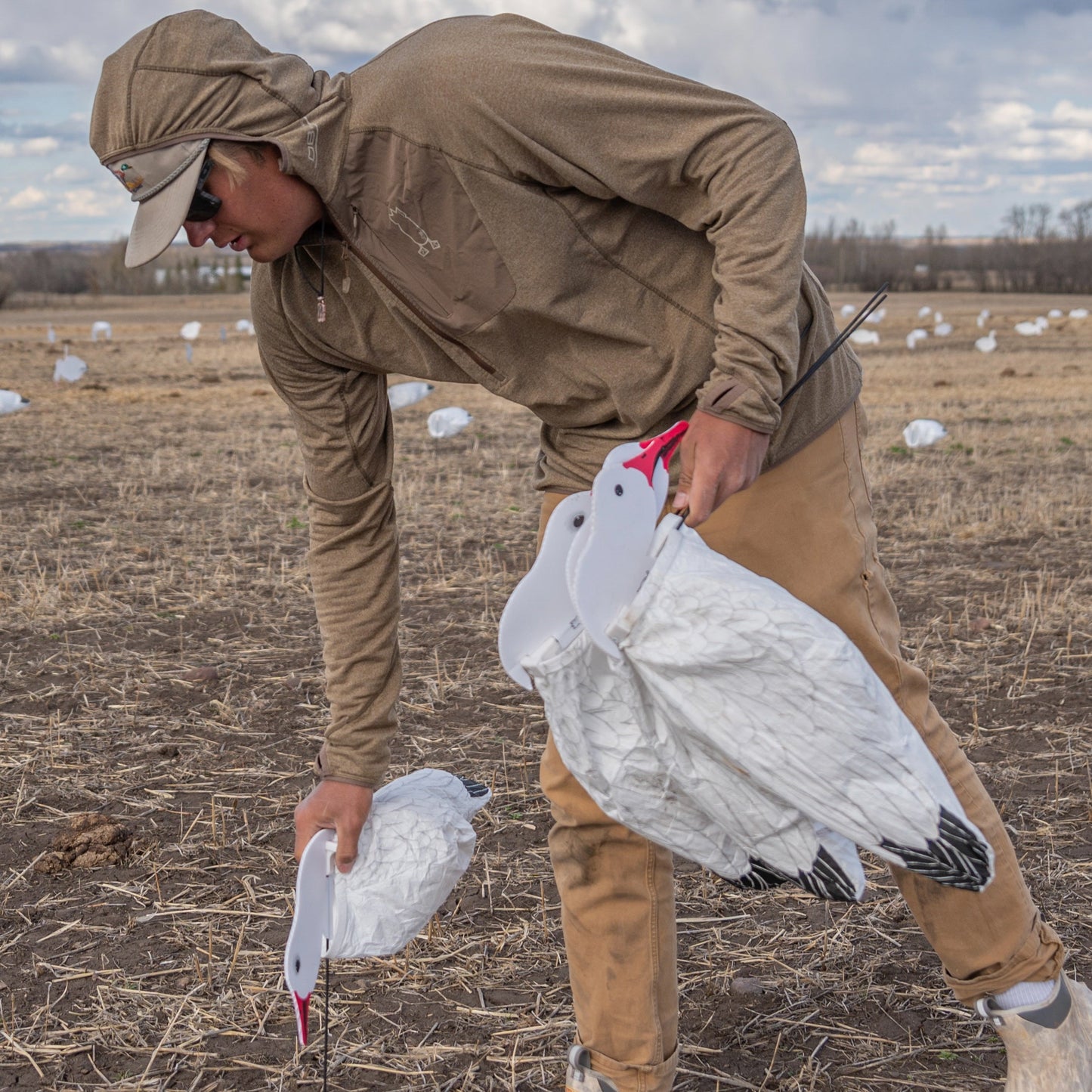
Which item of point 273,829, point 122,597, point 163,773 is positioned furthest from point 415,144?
point 122,597

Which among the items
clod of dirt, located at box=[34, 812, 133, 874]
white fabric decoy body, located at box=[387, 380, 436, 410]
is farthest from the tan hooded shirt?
white fabric decoy body, located at box=[387, 380, 436, 410]

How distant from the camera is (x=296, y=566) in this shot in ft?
22.8

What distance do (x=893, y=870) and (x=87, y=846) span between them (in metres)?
2.40

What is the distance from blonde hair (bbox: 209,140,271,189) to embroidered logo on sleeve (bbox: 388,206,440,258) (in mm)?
245

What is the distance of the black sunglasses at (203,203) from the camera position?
2092 millimetres

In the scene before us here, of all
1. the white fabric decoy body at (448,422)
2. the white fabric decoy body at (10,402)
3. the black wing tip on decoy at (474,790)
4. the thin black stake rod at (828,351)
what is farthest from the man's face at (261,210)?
the white fabric decoy body at (10,402)

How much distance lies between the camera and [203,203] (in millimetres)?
2117

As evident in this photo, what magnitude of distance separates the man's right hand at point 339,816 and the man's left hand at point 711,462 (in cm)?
91

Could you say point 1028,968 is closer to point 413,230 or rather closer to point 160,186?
point 413,230

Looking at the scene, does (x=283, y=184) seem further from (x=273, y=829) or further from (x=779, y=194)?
(x=273, y=829)

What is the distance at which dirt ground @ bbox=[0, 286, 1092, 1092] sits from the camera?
272 cm

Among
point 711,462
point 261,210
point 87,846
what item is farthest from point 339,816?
point 87,846

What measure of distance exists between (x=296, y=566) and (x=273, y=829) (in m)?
3.35

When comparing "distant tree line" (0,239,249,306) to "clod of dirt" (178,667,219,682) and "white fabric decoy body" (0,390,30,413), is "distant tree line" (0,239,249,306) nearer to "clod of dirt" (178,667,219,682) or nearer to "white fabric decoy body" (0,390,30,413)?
"white fabric decoy body" (0,390,30,413)
